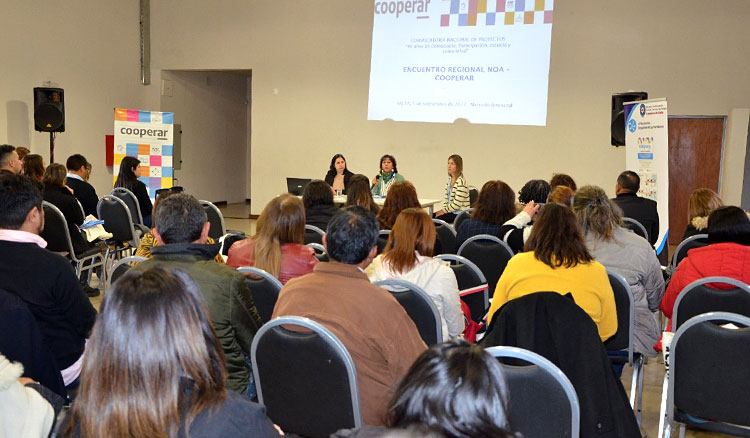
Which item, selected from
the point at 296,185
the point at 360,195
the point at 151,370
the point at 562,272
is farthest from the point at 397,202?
the point at 296,185

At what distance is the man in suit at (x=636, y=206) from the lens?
594 centimetres

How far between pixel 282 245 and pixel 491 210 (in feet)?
6.29

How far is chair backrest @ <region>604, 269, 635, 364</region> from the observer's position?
10.2ft

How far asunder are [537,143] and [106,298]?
9372 millimetres

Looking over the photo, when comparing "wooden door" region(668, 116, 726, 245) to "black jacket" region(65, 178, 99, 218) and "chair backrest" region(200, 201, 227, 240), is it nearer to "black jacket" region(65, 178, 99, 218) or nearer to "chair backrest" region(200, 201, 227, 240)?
"chair backrest" region(200, 201, 227, 240)

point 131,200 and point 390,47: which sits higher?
point 390,47

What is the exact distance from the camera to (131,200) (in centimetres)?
699

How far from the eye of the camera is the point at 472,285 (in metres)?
3.65

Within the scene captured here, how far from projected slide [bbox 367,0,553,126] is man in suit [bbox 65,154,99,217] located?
499 centimetres

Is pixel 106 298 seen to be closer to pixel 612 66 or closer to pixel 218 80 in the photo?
pixel 612 66

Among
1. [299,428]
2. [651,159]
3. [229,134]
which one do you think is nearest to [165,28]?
[229,134]

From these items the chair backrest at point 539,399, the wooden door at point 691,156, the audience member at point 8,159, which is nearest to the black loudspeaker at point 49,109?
the audience member at point 8,159

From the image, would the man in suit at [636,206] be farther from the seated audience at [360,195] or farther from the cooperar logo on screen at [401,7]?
the cooperar logo on screen at [401,7]

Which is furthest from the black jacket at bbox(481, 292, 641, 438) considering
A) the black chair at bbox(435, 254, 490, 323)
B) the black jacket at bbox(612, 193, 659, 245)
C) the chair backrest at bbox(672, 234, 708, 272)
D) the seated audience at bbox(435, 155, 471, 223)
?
the seated audience at bbox(435, 155, 471, 223)
